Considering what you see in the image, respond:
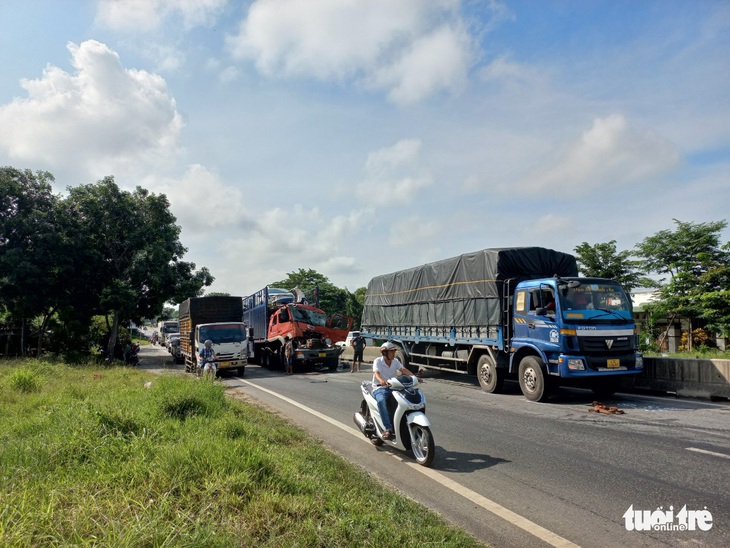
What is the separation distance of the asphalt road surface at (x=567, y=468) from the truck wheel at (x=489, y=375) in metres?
1.75

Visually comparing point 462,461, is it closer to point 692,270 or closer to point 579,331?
point 579,331

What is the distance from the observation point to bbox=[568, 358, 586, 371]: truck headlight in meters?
10.2

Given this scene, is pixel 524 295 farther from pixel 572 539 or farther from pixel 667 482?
pixel 572 539

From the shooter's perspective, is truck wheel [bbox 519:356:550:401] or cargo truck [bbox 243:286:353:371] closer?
truck wheel [bbox 519:356:550:401]

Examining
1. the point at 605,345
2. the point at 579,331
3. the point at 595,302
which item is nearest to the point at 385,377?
the point at 579,331

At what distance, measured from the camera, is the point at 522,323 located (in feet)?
38.4

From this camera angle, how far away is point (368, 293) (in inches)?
862

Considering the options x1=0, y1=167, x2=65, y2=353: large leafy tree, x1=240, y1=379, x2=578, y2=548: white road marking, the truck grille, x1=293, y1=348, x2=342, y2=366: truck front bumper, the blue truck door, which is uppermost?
x1=0, y1=167, x2=65, y2=353: large leafy tree

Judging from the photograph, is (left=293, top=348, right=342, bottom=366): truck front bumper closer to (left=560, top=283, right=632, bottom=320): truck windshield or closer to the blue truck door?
the blue truck door

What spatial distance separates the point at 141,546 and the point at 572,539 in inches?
124

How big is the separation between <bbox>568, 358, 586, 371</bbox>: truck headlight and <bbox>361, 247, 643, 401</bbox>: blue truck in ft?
0.07

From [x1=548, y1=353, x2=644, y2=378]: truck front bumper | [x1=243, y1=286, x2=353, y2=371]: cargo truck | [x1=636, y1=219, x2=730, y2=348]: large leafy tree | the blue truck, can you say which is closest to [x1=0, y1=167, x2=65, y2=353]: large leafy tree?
[x1=243, y1=286, x2=353, y2=371]: cargo truck

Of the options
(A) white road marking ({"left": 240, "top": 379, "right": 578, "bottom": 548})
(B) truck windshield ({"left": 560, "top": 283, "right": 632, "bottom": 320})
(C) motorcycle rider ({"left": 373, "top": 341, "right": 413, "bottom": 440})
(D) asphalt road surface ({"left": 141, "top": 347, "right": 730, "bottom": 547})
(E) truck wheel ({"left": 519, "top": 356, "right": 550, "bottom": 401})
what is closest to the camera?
(A) white road marking ({"left": 240, "top": 379, "right": 578, "bottom": 548})

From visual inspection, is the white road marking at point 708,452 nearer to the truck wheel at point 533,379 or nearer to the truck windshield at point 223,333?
the truck wheel at point 533,379
